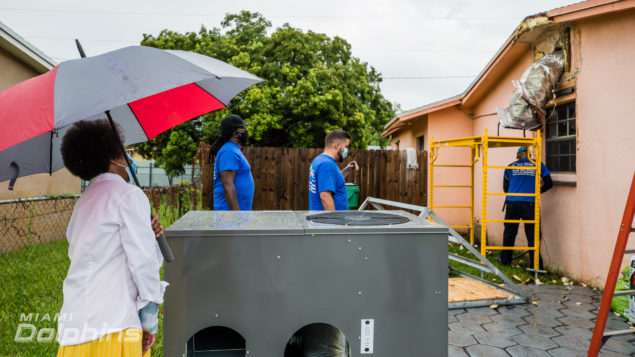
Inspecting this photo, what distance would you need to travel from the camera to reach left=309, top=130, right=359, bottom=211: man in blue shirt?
11.8 ft

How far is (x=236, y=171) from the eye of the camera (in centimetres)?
351

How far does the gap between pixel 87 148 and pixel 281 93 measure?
18523 millimetres

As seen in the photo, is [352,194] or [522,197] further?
[352,194]

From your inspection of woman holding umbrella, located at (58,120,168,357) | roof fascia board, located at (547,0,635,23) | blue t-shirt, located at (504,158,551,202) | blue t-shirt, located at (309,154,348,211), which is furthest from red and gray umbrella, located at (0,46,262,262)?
blue t-shirt, located at (504,158,551,202)

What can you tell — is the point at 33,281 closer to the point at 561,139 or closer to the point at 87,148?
the point at 87,148

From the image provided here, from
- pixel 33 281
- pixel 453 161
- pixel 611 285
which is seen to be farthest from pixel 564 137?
pixel 33 281

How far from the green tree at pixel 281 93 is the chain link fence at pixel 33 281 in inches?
470

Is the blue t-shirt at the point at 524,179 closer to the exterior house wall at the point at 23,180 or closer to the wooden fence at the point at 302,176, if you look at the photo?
the wooden fence at the point at 302,176

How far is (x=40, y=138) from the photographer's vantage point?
206 cm

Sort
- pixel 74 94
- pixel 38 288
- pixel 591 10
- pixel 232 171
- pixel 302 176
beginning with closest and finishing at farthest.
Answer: pixel 74 94 → pixel 232 171 → pixel 38 288 → pixel 591 10 → pixel 302 176

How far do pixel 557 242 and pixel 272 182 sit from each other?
5.66m

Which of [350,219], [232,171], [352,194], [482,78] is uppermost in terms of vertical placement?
[482,78]

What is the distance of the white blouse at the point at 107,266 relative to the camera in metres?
1.57

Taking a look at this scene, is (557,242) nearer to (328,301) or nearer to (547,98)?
(547,98)
